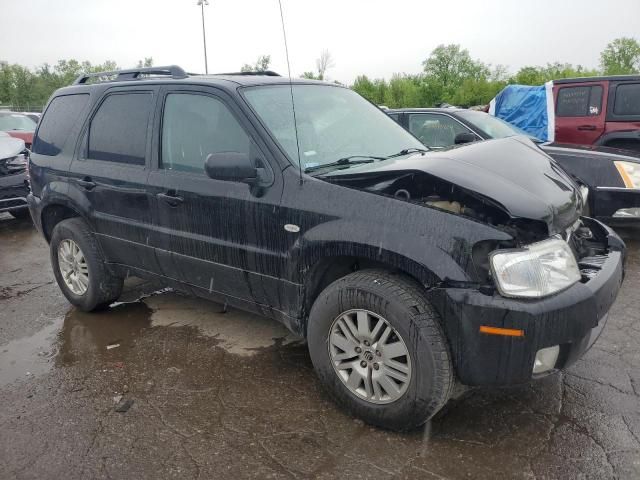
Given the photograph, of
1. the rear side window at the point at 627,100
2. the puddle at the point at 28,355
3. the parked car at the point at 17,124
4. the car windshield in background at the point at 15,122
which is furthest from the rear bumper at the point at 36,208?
the car windshield in background at the point at 15,122

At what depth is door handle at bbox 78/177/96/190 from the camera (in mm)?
4008

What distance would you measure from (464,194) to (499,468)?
1.25 metres

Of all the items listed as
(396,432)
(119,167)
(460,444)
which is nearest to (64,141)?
(119,167)

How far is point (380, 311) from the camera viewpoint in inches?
101

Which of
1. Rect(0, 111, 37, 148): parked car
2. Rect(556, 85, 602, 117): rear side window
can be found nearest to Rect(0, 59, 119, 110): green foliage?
Rect(0, 111, 37, 148): parked car

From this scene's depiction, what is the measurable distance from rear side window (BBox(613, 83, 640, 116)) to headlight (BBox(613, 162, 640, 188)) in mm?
2612

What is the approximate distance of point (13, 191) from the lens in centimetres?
753

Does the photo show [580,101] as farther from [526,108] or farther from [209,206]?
[209,206]

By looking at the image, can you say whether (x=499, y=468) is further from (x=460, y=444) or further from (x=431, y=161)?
(x=431, y=161)

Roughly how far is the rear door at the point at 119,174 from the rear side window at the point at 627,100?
6758 millimetres

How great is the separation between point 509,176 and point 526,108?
8.13 m

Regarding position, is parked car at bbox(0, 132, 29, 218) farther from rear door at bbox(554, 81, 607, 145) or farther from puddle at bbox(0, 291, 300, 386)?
rear door at bbox(554, 81, 607, 145)

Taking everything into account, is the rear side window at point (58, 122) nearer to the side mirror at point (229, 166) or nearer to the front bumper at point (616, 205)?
the side mirror at point (229, 166)

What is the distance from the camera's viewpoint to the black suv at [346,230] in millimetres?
2369
